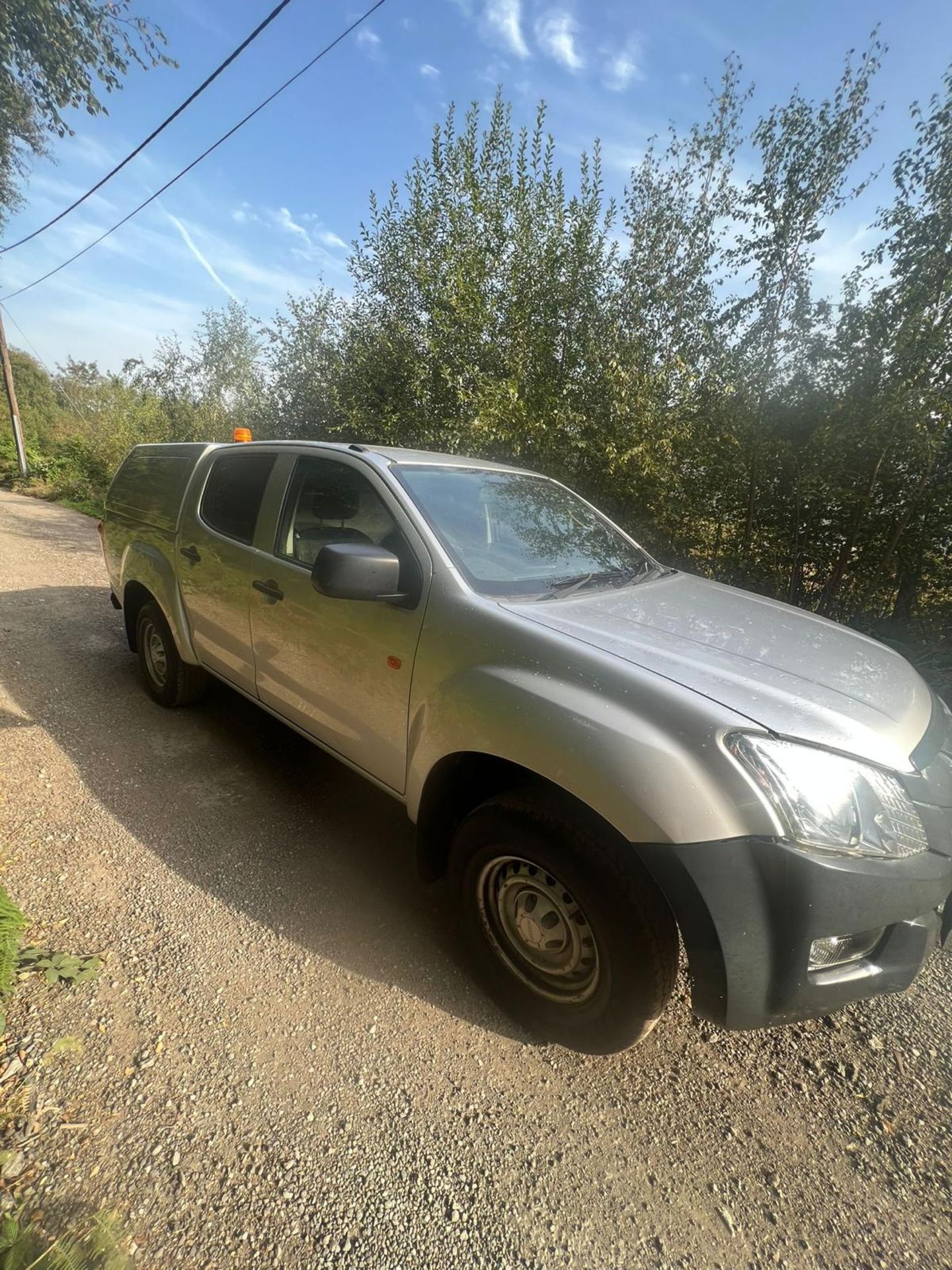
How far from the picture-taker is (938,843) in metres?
1.52

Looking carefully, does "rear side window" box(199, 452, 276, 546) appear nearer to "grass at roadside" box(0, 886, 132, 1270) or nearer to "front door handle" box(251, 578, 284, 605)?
"front door handle" box(251, 578, 284, 605)

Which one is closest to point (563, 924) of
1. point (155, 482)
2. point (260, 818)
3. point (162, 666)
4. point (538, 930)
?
point (538, 930)

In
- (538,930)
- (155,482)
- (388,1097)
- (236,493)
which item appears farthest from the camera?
(155,482)

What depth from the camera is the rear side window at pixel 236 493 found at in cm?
305

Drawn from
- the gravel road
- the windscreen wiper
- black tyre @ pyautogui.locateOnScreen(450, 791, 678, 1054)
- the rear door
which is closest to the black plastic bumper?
black tyre @ pyautogui.locateOnScreen(450, 791, 678, 1054)

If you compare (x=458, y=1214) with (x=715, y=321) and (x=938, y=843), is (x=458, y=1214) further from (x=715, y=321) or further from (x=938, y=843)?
(x=715, y=321)

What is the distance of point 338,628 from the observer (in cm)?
239

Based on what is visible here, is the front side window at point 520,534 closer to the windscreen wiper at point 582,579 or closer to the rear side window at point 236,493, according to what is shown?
the windscreen wiper at point 582,579

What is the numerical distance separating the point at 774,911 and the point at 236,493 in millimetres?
3121

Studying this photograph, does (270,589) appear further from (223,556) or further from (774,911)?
(774,911)

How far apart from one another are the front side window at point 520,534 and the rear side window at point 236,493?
97 centimetres

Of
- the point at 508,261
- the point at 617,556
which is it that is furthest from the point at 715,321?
the point at 617,556

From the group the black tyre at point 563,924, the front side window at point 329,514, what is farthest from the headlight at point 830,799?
the front side window at point 329,514

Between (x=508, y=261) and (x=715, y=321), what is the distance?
9.08 ft
